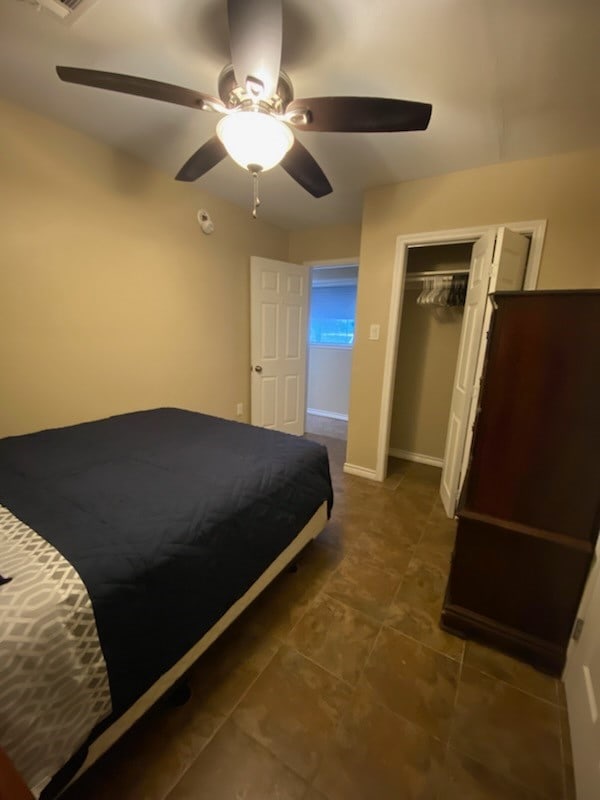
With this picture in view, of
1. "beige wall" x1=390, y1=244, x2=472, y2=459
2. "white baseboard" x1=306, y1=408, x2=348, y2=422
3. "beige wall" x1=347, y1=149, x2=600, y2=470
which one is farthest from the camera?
"white baseboard" x1=306, y1=408, x2=348, y2=422

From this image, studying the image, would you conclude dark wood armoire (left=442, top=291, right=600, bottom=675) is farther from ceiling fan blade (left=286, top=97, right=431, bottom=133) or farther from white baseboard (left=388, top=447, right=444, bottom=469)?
white baseboard (left=388, top=447, right=444, bottom=469)

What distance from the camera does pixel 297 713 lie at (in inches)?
46.7

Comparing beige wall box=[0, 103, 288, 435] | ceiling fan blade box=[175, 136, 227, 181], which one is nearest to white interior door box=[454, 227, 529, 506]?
ceiling fan blade box=[175, 136, 227, 181]

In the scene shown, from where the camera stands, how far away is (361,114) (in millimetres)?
1239

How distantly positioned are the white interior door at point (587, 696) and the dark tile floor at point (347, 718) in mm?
79

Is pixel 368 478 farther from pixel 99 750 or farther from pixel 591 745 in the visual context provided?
pixel 99 750

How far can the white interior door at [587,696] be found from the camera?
93 centimetres

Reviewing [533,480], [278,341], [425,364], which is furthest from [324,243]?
[533,480]

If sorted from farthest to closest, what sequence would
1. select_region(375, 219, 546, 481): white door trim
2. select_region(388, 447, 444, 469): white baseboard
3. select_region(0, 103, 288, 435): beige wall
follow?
select_region(388, 447, 444, 469): white baseboard
select_region(375, 219, 546, 481): white door trim
select_region(0, 103, 288, 435): beige wall

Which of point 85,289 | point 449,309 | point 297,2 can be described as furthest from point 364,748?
point 449,309

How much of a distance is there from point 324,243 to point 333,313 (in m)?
1.52

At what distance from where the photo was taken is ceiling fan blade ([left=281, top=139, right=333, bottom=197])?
5.09 feet

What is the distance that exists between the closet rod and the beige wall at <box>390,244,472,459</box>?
0.09 metres

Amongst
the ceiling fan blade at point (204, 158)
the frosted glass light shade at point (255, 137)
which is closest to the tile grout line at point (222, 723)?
the frosted glass light shade at point (255, 137)
